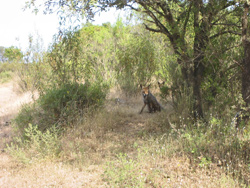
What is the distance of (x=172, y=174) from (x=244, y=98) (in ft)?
6.25

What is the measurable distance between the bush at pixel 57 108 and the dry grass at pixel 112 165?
0.40m

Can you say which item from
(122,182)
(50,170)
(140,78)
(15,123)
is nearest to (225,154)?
(122,182)

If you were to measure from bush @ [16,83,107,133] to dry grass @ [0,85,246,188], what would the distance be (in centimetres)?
40

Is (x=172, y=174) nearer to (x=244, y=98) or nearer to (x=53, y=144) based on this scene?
A: (x=244, y=98)

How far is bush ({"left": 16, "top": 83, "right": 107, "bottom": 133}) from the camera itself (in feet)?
18.0

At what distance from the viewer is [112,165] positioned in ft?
12.1

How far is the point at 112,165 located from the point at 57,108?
2516 millimetres

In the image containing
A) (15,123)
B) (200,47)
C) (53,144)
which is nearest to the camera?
(53,144)

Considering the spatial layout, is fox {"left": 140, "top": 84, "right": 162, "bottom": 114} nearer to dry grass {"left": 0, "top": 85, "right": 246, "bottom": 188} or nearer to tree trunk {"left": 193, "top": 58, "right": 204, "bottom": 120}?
dry grass {"left": 0, "top": 85, "right": 246, "bottom": 188}

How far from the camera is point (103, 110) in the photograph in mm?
6195

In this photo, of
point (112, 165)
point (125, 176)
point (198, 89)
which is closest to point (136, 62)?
point (198, 89)

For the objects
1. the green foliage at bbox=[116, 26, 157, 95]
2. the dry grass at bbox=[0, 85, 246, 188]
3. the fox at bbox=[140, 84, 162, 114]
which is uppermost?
the green foliage at bbox=[116, 26, 157, 95]

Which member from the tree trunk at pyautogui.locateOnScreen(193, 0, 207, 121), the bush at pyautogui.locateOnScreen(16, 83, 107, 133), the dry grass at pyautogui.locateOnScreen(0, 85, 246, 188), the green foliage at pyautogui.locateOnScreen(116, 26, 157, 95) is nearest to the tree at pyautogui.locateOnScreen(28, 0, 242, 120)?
the tree trunk at pyautogui.locateOnScreen(193, 0, 207, 121)

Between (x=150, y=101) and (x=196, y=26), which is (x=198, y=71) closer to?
(x=196, y=26)
